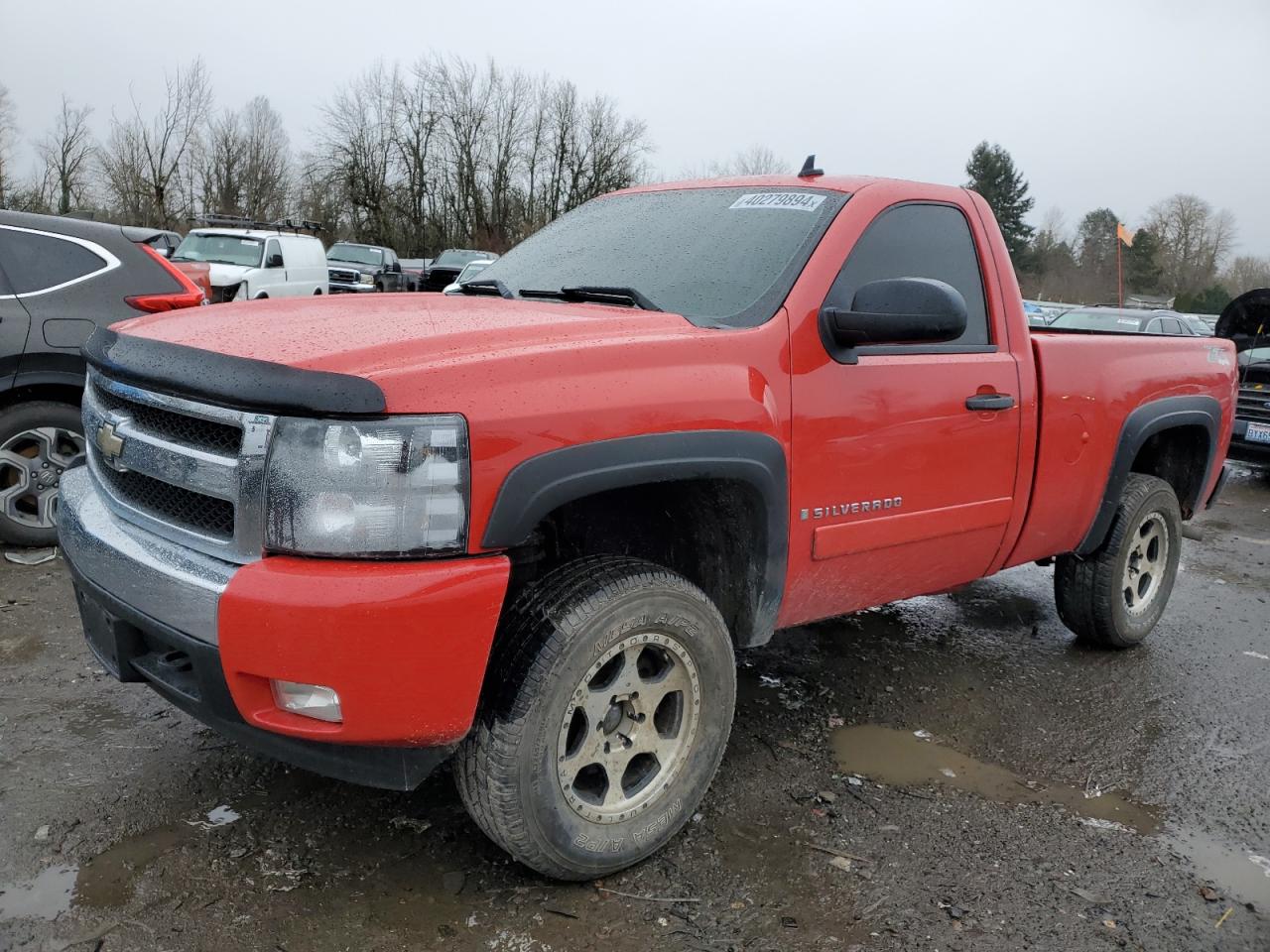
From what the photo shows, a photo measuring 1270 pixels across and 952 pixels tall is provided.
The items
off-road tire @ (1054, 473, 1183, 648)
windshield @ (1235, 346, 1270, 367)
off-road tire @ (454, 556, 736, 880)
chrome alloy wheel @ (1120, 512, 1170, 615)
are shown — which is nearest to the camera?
off-road tire @ (454, 556, 736, 880)

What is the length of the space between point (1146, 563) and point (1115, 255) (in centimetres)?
5032

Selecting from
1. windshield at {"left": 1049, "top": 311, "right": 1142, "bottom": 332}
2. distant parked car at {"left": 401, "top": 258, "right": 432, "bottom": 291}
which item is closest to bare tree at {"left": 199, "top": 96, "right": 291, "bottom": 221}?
distant parked car at {"left": 401, "top": 258, "right": 432, "bottom": 291}

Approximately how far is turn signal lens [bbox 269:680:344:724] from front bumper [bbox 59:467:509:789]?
0.06ft

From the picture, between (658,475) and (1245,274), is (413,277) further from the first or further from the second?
(1245,274)

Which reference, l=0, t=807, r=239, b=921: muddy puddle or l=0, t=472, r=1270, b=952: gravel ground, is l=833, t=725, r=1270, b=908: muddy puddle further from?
l=0, t=807, r=239, b=921: muddy puddle

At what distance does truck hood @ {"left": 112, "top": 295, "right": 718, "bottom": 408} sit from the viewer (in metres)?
2.13

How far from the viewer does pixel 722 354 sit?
2.60 m

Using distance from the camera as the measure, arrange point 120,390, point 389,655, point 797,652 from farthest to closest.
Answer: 1. point 797,652
2. point 120,390
3. point 389,655

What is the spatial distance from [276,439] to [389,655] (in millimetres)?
518

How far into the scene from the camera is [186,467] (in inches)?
88.3

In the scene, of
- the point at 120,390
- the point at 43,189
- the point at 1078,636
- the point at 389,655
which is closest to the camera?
the point at 389,655

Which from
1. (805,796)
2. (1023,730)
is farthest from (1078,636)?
(805,796)

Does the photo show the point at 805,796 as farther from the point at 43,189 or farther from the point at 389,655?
the point at 43,189

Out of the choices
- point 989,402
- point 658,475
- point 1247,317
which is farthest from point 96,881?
point 1247,317
